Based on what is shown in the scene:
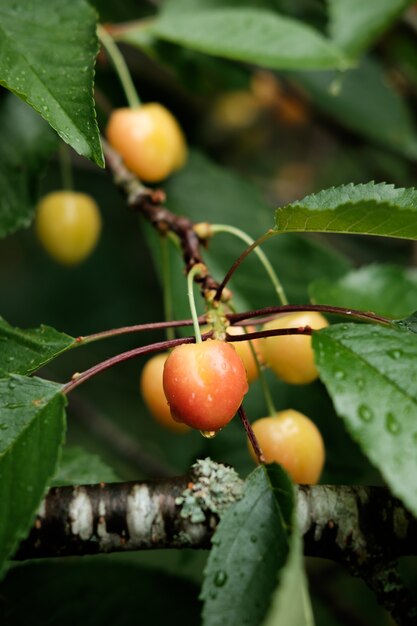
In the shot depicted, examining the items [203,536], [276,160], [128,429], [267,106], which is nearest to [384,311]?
[203,536]

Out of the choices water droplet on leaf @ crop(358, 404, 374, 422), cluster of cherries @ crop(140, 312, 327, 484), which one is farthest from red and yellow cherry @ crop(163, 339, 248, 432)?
water droplet on leaf @ crop(358, 404, 374, 422)

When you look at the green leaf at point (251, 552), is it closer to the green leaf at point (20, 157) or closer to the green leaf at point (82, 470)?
the green leaf at point (82, 470)

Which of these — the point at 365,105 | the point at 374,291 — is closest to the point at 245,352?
the point at 374,291

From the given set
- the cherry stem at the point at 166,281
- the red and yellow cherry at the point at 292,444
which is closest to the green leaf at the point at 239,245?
the cherry stem at the point at 166,281

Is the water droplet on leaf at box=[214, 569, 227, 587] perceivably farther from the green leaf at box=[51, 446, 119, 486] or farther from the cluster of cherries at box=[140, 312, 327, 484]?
the green leaf at box=[51, 446, 119, 486]

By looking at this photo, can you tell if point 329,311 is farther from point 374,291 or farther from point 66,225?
point 66,225

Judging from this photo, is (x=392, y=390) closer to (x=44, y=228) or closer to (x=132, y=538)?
(x=132, y=538)

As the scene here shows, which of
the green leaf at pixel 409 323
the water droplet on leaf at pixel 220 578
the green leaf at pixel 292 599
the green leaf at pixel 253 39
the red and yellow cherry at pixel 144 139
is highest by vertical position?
the green leaf at pixel 253 39
